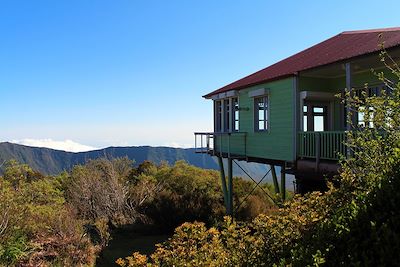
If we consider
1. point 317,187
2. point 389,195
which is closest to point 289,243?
point 389,195

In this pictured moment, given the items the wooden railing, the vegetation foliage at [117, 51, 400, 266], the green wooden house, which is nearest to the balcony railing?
the green wooden house

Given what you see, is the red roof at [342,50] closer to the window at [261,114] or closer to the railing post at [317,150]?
the window at [261,114]

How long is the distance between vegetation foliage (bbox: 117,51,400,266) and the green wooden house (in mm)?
4084

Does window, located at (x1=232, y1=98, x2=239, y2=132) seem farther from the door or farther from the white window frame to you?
the door

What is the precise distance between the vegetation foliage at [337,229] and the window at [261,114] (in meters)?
7.50

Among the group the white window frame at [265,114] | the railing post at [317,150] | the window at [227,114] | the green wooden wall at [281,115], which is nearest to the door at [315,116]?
the green wooden wall at [281,115]

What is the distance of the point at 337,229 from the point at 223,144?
12525 millimetres

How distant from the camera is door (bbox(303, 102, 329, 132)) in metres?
12.7

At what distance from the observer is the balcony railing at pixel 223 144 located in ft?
46.8

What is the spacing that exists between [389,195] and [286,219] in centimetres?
144

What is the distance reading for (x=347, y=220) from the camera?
3.27 m

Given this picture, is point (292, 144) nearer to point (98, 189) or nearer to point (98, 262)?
point (98, 262)

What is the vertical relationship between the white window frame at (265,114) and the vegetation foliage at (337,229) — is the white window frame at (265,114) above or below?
above

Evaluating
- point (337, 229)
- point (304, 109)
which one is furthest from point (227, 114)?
point (337, 229)
